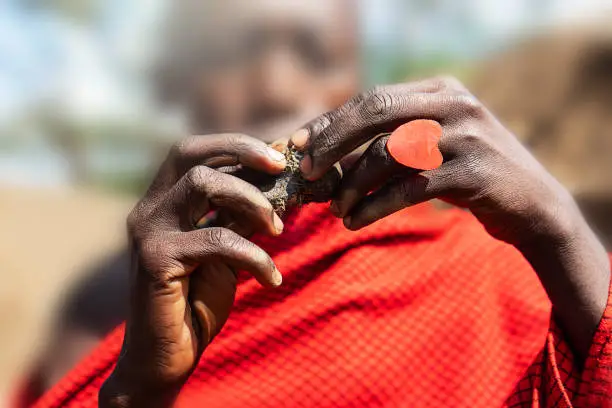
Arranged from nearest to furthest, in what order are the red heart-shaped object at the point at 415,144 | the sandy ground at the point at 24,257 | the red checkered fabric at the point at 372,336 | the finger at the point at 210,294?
the red heart-shaped object at the point at 415,144 → the finger at the point at 210,294 → the red checkered fabric at the point at 372,336 → the sandy ground at the point at 24,257

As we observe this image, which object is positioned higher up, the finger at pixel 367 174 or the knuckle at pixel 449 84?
the knuckle at pixel 449 84

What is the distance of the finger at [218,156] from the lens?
48 centimetres

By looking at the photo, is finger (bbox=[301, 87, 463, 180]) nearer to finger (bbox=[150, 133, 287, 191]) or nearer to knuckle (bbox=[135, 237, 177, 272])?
finger (bbox=[150, 133, 287, 191])

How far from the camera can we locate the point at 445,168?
48 centimetres

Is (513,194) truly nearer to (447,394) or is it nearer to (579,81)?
(447,394)

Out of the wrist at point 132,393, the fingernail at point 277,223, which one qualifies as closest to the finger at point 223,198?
the fingernail at point 277,223

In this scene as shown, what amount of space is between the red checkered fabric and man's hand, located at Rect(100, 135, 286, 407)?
0.08 meters

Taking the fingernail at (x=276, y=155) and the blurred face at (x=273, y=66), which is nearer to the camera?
the fingernail at (x=276, y=155)

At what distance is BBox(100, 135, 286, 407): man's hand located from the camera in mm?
481

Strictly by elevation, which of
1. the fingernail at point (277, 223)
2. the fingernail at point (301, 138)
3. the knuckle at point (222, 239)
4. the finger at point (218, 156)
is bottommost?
the knuckle at point (222, 239)

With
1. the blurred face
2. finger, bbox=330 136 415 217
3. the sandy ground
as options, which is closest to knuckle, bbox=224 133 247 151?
finger, bbox=330 136 415 217

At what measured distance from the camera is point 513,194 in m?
0.51

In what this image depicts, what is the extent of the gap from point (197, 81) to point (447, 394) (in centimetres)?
56

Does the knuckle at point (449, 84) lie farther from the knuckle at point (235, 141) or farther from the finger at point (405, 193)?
the knuckle at point (235, 141)
